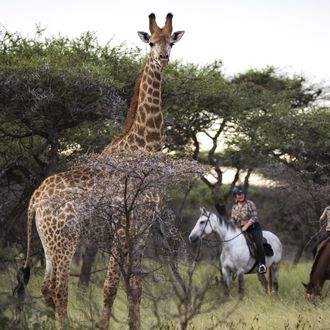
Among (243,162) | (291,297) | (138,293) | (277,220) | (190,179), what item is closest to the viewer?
(190,179)

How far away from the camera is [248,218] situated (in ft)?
52.1

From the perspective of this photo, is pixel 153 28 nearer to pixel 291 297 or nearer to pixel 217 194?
pixel 291 297

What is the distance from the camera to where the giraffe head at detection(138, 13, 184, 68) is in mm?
11586

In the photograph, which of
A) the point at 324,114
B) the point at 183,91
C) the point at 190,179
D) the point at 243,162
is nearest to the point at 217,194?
the point at 243,162

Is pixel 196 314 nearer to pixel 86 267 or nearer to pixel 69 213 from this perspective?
pixel 69 213

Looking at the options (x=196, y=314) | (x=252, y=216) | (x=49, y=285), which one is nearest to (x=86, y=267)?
(x=252, y=216)

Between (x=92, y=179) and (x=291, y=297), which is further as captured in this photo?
(x=291, y=297)

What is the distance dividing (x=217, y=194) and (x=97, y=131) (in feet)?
19.1

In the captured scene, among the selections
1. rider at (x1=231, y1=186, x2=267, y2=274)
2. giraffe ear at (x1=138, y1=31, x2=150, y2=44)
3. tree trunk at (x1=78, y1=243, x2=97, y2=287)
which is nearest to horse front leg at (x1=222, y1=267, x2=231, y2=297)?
rider at (x1=231, y1=186, x2=267, y2=274)

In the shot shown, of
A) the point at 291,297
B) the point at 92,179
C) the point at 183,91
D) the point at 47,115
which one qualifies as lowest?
the point at 291,297

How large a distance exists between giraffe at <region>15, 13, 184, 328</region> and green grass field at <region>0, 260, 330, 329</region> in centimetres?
26

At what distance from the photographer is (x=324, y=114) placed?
2358 cm

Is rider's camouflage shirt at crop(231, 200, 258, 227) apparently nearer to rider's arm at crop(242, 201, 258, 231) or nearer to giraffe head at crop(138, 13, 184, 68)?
rider's arm at crop(242, 201, 258, 231)

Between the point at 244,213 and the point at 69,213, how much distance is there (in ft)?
19.5
